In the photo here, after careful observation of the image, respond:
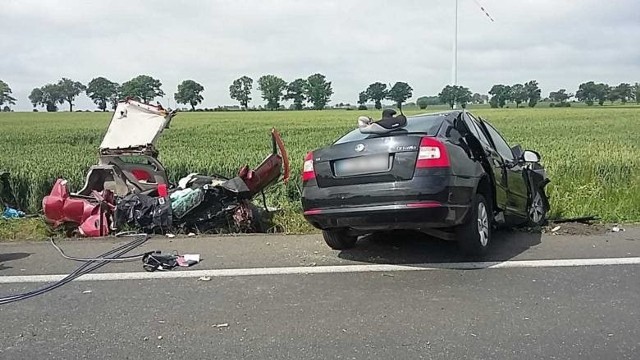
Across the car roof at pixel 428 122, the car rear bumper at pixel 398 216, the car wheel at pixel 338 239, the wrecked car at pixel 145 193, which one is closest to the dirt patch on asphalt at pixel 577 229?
the car roof at pixel 428 122

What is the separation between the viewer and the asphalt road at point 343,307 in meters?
3.98

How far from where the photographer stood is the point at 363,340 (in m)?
4.09

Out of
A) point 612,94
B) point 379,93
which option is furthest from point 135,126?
point 612,94

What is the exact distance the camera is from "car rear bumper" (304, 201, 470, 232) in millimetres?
5684

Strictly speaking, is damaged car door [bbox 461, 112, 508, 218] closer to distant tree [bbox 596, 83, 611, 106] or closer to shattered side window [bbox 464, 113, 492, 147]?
shattered side window [bbox 464, 113, 492, 147]

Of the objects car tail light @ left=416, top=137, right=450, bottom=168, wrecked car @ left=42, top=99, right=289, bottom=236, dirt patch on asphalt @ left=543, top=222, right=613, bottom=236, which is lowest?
dirt patch on asphalt @ left=543, top=222, right=613, bottom=236

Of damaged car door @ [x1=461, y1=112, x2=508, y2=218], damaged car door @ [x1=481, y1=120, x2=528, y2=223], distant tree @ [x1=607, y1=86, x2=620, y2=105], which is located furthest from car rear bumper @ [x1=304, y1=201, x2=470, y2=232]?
distant tree @ [x1=607, y1=86, x2=620, y2=105]

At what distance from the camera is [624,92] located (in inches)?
4021

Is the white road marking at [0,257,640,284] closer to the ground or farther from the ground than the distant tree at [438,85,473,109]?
closer to the ground

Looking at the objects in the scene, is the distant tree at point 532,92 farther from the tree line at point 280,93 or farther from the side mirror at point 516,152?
the side mirror at point 516,152

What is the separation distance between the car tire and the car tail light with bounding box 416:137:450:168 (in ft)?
2.13

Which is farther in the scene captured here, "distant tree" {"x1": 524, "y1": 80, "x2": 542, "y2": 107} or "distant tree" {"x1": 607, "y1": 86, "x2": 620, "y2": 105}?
"distant tree" {"x1": 607, "y1": 86, "x2": 620, "y2": 105}

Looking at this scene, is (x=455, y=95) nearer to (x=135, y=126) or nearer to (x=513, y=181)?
(x=513, y=181)

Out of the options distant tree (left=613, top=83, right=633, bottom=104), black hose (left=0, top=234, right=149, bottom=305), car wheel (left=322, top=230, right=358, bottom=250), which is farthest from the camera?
distant tree (left=613, top=83, right=633, bottom=104)
